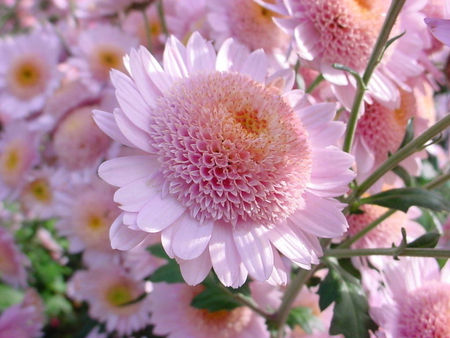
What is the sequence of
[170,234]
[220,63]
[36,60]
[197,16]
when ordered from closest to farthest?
[170,234], [220,63], [197,16], [36,60]

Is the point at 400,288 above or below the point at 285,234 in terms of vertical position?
below

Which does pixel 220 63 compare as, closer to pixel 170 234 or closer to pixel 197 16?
pixel 170 234

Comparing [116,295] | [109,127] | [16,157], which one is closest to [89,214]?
[116,295]

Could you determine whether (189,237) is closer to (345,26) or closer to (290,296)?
(290,296)

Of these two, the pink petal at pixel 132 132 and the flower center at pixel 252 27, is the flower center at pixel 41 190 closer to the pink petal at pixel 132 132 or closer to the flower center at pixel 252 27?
the flower center at pixel 252 27

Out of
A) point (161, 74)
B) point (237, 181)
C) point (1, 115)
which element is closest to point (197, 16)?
point (161, 74)

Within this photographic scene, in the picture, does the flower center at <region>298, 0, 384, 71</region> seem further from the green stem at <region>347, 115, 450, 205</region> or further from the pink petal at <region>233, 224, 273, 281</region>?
the pink petal at <region>233, 224, 273, 281</region>

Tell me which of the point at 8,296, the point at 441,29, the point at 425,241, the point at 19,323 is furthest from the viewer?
the point at 8,296
